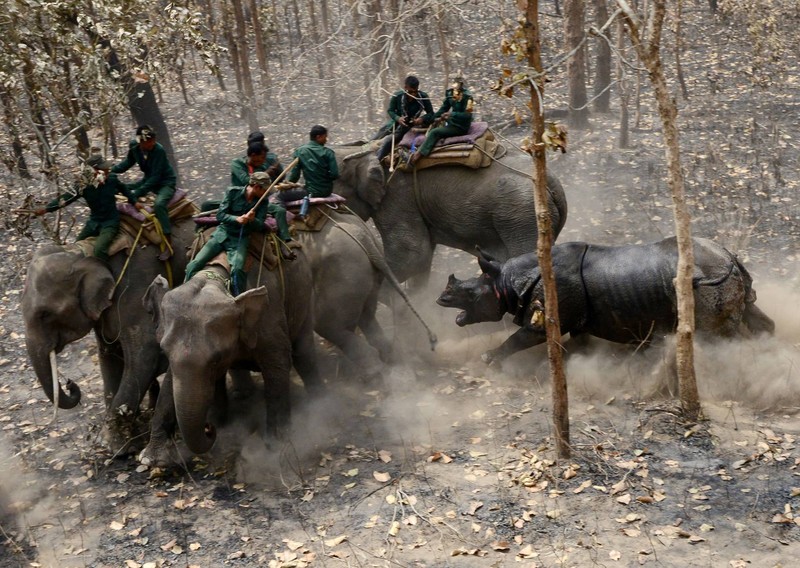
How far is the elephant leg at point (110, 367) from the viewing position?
992 cm

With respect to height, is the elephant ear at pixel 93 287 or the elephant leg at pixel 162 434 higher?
the elephant ear at pixel 93 287

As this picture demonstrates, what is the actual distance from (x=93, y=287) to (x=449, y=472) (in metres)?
4.08

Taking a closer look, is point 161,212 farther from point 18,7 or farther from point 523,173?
point 523,173

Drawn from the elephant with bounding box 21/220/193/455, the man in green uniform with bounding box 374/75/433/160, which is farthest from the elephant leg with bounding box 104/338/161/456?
the man in green uniform with bounding box 374/75/433/160

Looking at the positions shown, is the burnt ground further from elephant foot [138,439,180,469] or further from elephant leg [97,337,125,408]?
elephant leg [97,337,125,408]

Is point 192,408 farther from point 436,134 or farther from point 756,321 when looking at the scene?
point 756,321

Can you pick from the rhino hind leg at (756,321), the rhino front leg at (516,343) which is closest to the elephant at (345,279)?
the rhino front leg at (516,343)

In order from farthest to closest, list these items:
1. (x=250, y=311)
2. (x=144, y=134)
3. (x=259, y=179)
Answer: (x=144, y=134) → (x=259, y=179) → (x=250, y=311)

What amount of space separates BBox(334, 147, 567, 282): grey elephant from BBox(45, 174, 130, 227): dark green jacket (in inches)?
124

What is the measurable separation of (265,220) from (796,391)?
5536 mm

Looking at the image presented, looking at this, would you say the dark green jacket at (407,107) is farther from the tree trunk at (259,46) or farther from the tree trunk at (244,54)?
the tree trunk at (259,46)

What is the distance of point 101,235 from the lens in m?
9.62

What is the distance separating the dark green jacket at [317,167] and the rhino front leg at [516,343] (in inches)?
106

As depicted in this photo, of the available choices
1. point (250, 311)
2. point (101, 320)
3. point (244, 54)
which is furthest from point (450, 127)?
point (244, 54)
